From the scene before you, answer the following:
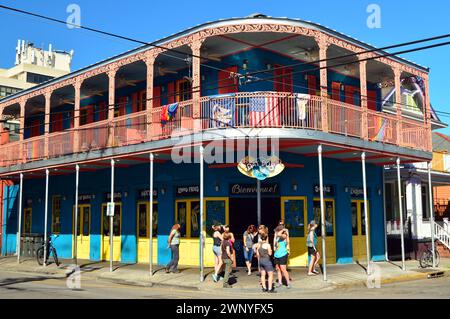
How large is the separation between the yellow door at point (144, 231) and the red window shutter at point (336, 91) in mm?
8540

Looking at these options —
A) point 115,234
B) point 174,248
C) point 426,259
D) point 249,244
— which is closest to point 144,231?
point 115,234

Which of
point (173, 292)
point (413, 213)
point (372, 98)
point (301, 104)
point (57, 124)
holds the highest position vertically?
point (372, 98)

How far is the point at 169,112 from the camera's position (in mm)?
18234

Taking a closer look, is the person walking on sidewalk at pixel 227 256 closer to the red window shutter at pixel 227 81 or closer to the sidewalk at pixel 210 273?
the sidewalk at pixel 210 273

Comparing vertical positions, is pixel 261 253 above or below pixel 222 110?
below

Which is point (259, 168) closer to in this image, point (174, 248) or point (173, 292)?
point (174, 248)

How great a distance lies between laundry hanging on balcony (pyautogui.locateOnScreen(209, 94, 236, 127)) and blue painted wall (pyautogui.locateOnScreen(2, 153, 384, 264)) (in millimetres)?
3056

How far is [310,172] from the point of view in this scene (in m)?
20.2

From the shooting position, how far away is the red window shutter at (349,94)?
2308cm

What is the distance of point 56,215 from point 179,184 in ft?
31.2

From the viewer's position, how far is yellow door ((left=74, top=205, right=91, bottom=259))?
2486 cm

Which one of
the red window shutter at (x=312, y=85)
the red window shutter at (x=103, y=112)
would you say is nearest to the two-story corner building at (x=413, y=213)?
the red window shutter at (x=312, y=85)

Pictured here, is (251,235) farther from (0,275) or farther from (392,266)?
(0,275)
